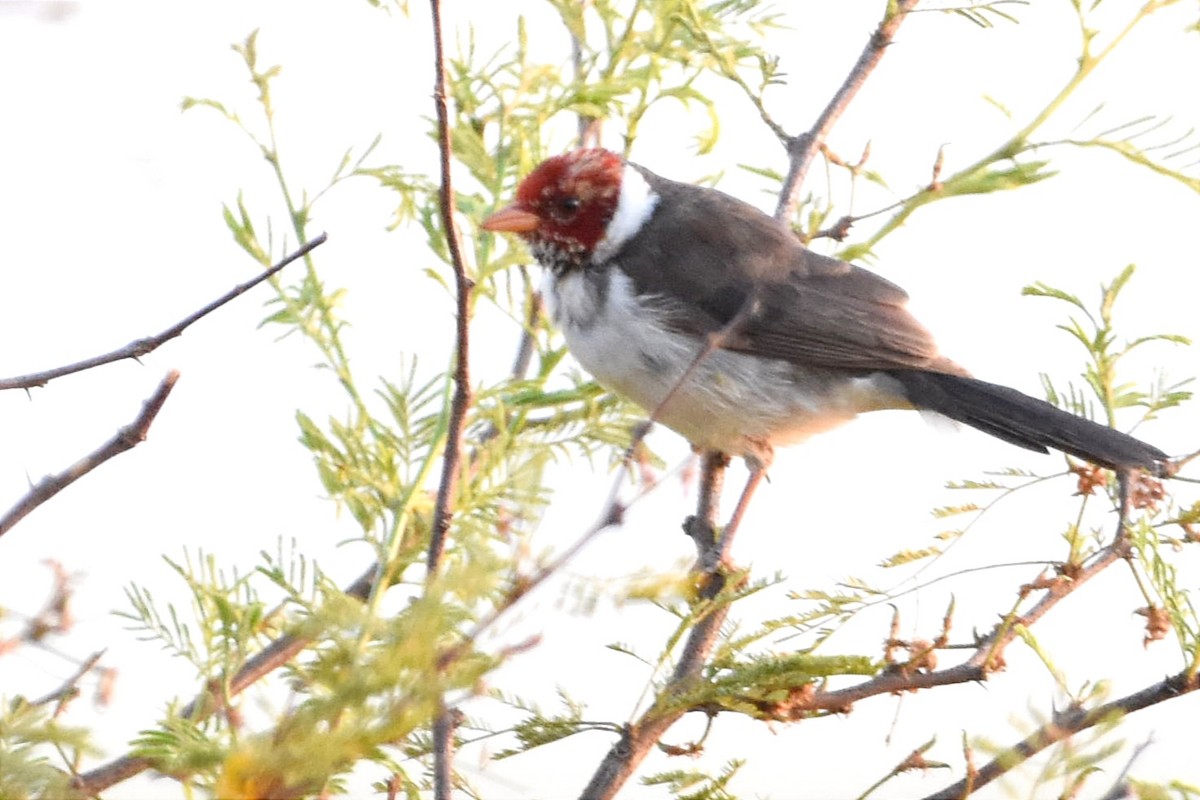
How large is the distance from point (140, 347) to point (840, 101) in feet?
6.99

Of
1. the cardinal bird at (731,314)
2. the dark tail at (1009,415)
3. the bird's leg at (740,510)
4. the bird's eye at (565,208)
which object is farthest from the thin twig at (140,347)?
the bird's eye at (565,208)

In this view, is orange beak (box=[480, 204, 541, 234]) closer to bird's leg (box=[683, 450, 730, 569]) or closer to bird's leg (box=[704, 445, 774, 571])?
bird's leg (box=[683, 450, 730, 569])

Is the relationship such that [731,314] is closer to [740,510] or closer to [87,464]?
[740,510]

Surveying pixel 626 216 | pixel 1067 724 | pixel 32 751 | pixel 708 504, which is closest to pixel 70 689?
pixel 32 751

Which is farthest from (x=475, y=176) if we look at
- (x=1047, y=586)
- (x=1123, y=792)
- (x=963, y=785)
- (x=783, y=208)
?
(x=1123, y=792)

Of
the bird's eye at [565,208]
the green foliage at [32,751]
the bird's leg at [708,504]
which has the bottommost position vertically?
the green foliage at [32,751]

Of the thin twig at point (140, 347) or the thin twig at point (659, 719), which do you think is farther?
the thin twig at point (659, 719)

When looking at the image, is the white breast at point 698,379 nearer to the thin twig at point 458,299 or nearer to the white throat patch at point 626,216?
the white throat patch at point 626,216

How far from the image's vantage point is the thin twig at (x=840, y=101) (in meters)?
3.37

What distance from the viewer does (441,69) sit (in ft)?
6.05

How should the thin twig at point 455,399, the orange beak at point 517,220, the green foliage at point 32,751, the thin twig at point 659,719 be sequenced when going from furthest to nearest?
the orange beak at point 517,220
the thin twig at point 659,719
the thin twig at point 455,399
the green foliage at point 32,751

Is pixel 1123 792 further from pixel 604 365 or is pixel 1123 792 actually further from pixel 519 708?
pixel 604 365

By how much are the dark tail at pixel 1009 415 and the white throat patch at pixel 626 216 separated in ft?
2.98

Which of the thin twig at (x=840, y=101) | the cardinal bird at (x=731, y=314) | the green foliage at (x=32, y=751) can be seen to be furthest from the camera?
the cardinal bird at (x=731, y=314)
